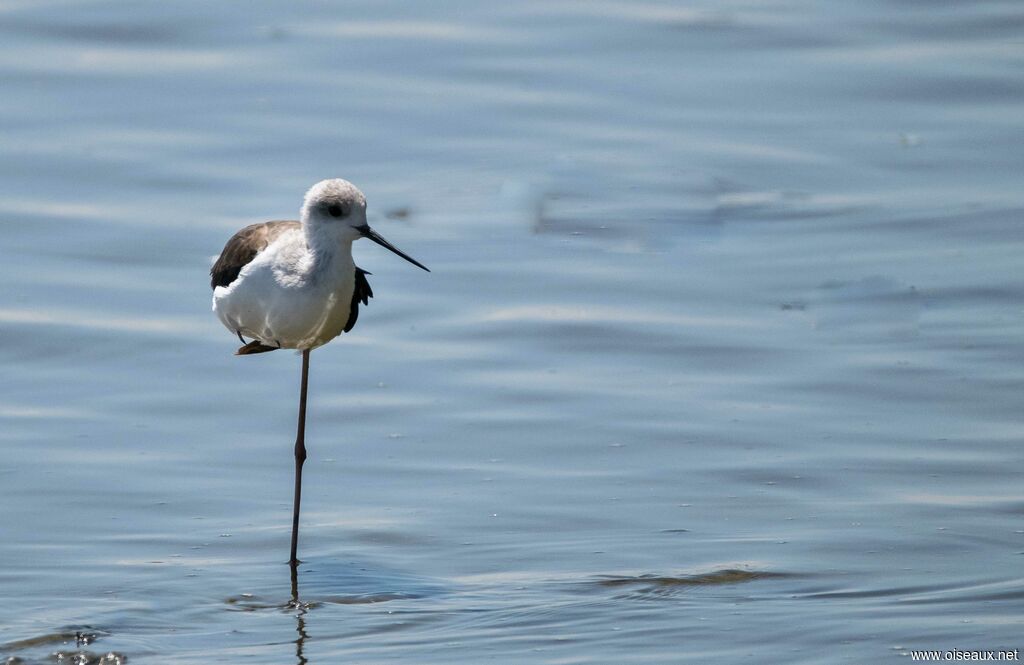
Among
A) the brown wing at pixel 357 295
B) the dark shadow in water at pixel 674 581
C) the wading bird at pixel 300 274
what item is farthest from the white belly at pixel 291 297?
the dark shadow in water at pixel 674 581

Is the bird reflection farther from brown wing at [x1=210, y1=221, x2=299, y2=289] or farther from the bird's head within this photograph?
the bird's head

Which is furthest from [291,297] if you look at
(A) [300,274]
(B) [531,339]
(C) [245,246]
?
(B) [531,339]

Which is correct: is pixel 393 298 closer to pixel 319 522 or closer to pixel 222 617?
pixel 319 522

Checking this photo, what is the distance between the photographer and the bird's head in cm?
628

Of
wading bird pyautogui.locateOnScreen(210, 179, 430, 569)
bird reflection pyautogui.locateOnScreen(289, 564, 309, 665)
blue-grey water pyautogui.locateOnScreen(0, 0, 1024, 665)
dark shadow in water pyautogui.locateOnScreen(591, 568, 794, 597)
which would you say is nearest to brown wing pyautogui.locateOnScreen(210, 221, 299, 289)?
wading bird pyautogui.locateOnScreen(210, 179, 430, 569)

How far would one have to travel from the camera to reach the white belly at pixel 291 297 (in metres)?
6.35

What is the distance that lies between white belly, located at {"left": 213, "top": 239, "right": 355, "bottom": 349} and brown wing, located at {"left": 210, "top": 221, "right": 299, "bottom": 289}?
3.5 inches

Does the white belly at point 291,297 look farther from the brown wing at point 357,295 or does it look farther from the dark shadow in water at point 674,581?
the dark shadow in water at point 674,581

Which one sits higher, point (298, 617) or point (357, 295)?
point (357, 295)

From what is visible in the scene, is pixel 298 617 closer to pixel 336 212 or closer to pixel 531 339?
pixel 336 212

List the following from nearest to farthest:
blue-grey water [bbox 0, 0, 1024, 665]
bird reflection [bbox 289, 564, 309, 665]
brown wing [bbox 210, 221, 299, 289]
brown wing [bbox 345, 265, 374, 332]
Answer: bird reflection [bbox 289, 564, 309, 665] → blue-grey water [bbox 0, 0, 1024, 665] → brown wing [bbox 210, 221, 299, 289] → brown wing [bbox 345, 265, 374, 332]

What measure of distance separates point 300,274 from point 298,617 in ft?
3.87

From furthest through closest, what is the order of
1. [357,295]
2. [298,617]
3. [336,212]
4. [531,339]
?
[531,339], [357,295], [336,212], [298,617]

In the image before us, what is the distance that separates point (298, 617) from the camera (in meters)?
6.16
